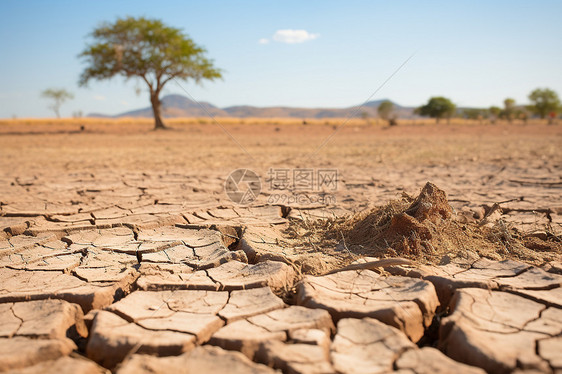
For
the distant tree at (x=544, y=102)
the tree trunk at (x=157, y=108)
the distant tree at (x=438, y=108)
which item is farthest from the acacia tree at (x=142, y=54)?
the distant tree at (x=544, y=102)

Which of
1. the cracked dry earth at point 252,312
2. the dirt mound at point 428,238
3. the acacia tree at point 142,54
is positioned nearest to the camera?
the cracked dry earth at point 252,312

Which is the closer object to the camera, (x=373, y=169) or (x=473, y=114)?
(x=373, y=169)

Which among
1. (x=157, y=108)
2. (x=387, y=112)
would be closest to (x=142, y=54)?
(x=157, y=108)

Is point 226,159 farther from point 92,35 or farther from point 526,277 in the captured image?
point 92,35

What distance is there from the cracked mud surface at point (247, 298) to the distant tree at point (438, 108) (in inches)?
1596

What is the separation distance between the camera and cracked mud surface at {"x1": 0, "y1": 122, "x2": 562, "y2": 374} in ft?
5.12

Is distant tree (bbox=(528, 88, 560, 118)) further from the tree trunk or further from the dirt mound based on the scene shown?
the dirt mound

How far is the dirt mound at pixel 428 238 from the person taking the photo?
2617 millimetres

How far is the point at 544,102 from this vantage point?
141 ft

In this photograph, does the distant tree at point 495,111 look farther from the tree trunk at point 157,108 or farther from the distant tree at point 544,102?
the tree trunk at point 157,108

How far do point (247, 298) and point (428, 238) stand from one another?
132cm

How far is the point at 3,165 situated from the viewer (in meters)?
7.29

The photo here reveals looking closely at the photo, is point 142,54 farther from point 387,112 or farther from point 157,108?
point 387,112

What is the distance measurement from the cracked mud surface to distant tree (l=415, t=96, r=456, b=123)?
40.5 meters
